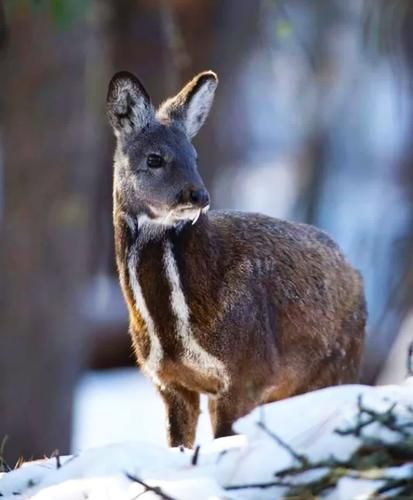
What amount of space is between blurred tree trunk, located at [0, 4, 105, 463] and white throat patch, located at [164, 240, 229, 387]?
7284mm

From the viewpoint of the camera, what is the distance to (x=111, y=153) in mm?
22953

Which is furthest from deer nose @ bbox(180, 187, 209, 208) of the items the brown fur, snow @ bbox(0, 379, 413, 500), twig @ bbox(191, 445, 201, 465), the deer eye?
twig @ bbox(191, 445, 201, 465)

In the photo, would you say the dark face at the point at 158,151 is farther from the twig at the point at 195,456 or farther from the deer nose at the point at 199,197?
the twig at the point at 195,456

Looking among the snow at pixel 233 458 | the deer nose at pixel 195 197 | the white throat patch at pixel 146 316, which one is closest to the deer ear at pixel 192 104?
the deer nose at pixel 195 197

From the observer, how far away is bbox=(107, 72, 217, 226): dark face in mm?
9141

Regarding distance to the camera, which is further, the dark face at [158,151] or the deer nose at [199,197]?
the dark face at [158,151]

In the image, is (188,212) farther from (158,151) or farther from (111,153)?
(111,153)

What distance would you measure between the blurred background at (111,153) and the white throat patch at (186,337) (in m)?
2.20

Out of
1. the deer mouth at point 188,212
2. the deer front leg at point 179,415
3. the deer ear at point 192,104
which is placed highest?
the deer ear at point 192,104

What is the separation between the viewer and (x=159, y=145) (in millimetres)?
9531

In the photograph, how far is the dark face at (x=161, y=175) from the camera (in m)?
9.06

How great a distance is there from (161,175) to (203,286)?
67 cm

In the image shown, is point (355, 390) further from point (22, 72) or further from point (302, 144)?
point (302, 144)

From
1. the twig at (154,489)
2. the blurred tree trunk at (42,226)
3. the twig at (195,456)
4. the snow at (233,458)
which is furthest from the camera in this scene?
the blurred tree trunk at (42,226)
